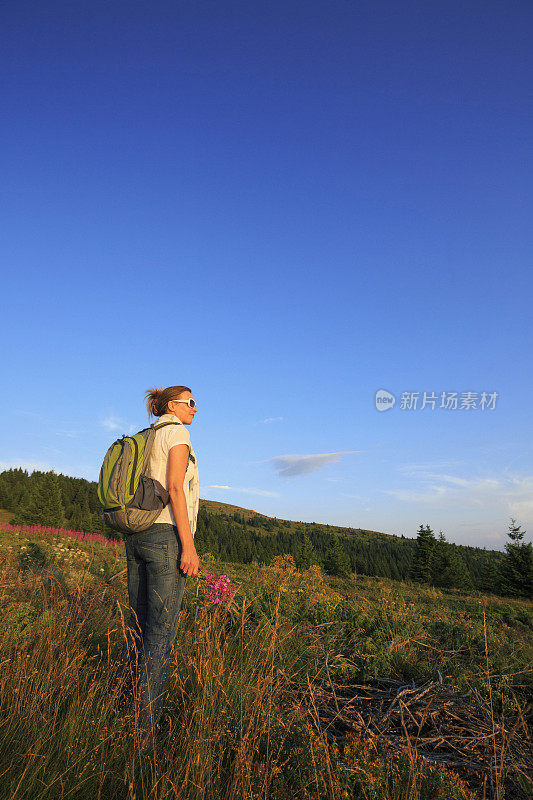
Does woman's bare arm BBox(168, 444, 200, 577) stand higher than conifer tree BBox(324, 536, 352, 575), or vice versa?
woman's bare arm BBox(168, 444, 200, 577)

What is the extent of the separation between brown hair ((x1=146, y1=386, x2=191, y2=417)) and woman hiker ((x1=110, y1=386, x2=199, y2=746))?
256 mm

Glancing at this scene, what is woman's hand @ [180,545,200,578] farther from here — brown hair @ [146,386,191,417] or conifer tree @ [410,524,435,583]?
conifer tree @ [410,524,435,583]

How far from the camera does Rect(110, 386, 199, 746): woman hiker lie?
2.45 meters

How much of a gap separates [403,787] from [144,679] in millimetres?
1432

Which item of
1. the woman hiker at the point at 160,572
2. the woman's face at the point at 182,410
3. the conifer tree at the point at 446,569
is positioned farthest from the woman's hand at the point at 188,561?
the conifer tree at the point at 446,569

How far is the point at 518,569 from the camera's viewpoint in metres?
35.8

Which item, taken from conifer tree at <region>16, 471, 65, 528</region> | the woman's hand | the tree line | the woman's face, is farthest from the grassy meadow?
conifer tree at <region>16, 471, 65, 528</region>

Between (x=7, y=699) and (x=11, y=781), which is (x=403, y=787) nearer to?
(x=11, y=781)

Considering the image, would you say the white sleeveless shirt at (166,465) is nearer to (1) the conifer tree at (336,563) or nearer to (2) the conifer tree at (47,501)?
(2) the conifer tree at (47,501)

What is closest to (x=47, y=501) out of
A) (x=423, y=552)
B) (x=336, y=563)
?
(x=336, y=563)

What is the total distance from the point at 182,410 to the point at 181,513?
83 cm

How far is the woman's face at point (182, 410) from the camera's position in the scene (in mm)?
3109

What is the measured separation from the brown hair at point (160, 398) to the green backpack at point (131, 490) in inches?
15.8

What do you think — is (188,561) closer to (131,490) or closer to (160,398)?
(131,490)
